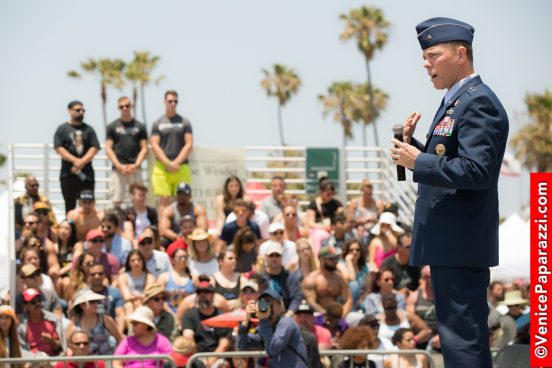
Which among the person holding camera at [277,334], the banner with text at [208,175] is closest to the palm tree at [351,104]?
the banner with text at [208,175]

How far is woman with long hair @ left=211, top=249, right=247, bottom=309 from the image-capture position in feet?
42.7

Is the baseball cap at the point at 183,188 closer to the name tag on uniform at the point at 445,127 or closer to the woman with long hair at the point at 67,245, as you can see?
the woman with long hair at the point at 67,245

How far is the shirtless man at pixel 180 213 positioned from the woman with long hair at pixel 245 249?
3.41ft

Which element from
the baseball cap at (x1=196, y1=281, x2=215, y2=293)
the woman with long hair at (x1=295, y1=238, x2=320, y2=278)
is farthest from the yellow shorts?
the baseball cap at (x1=196, y1=281, x2=215, y2=293)

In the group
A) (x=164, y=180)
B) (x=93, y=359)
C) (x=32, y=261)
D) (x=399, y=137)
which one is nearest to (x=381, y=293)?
(x=32, y=261)

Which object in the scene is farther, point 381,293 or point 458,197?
point 381,293

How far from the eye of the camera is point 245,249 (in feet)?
46.6

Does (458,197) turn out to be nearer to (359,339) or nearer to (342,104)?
(359,339)

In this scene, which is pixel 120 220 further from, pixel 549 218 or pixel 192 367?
pixel 549 218

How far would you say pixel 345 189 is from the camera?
65.1 feet

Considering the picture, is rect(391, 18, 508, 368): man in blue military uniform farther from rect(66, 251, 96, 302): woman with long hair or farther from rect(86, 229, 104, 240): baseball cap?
rect(86, 229, 104, 240): baseball cap

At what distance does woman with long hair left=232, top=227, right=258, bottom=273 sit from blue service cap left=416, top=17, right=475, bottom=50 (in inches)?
340

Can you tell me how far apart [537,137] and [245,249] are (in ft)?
129

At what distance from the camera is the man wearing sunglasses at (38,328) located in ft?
37.4
